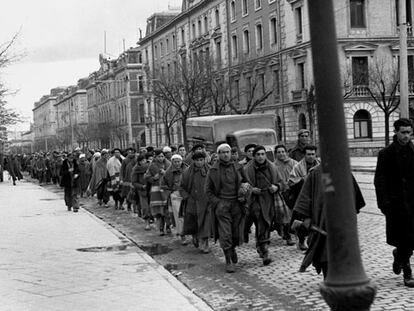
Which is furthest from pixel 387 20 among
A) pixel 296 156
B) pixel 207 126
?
pixel 296 156

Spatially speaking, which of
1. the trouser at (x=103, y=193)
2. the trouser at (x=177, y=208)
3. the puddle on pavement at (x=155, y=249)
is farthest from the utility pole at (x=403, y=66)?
the puddle on pavement at (x=155, y=249)

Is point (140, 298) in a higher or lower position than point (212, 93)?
lower

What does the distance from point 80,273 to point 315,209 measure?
3.59 meters

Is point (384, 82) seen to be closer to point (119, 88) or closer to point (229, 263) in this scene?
point (229, 263)

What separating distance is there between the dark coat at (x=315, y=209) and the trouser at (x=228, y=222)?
2.04 m

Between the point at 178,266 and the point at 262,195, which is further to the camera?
the point at 178,266

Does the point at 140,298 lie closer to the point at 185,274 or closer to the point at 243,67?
the point at 185,274

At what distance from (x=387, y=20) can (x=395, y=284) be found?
38.2 metres

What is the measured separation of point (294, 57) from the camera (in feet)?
150

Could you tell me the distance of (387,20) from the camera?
4341cm

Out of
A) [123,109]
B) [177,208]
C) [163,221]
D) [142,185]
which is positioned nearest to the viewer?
[177,208]

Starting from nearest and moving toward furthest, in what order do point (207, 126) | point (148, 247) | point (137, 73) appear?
1. point (148, 247)
2. point (207, 126)
3. point (137, 73)

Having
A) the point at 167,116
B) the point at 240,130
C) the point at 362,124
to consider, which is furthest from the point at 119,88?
the point at 240,130

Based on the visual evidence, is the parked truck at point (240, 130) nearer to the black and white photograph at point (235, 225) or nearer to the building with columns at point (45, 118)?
the black and white photograph at point (235, 225)
